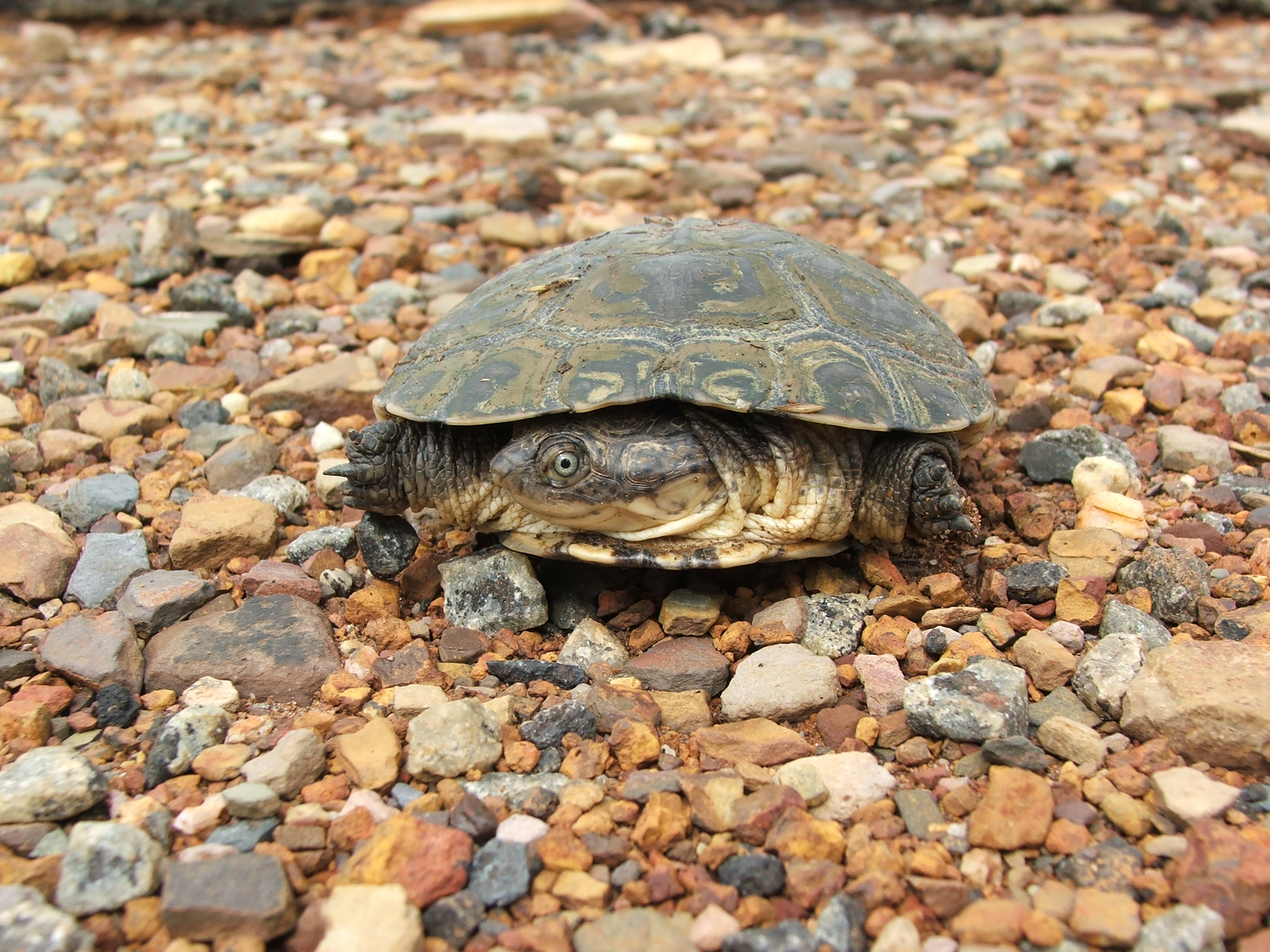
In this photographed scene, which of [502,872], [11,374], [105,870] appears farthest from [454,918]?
[11,374]

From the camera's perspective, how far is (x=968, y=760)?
2178 millimetres

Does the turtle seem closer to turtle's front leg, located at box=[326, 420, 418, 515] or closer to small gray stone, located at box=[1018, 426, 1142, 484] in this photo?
turtle's front leg, located at box=[326, 420, 418, 515]

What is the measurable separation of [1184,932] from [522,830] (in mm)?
1216

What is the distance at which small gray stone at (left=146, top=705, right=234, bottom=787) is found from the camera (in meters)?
2.16

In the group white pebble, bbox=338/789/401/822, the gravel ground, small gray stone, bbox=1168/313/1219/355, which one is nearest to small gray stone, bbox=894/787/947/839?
the gravel ground

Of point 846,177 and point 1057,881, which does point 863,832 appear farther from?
point 846,177

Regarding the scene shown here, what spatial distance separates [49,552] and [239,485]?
70cm

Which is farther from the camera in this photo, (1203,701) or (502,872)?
(1203,701)

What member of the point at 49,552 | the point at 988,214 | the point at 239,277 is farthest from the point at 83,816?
the point at 988,214

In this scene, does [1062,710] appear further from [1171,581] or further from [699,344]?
[699,344]

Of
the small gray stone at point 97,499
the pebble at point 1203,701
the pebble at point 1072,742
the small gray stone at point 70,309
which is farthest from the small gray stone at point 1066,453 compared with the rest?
the small gray stone at point 70,309

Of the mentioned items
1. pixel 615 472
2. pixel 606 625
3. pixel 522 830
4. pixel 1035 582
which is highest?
pixel 615 472

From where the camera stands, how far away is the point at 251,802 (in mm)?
2031

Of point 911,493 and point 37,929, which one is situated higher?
point 911,493
